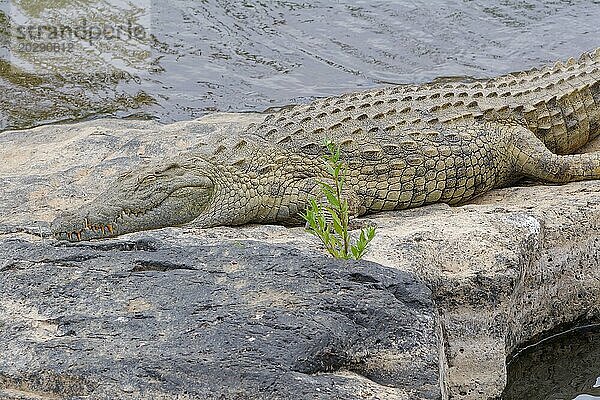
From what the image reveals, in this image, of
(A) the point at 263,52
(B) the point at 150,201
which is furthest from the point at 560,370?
(A) the point at 263,52

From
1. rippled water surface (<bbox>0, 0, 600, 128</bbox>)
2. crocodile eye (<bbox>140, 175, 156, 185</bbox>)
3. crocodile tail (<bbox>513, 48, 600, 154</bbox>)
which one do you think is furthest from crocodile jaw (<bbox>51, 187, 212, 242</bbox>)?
rippled water surface (<bbox>0, 0, 600, 128</bbox>)

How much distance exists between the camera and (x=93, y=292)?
3.45 m

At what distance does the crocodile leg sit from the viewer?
5301 mm

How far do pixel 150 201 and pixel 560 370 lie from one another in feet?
8.34

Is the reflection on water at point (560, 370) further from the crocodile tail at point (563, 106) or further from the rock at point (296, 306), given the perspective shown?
the crocodile tail at point (563, 106)

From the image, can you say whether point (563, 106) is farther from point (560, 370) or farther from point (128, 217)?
point (128, 217)

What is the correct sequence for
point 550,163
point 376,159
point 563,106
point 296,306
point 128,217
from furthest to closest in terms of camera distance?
point 563,106 < point 550,163 < point 376,159 < point 128,217 < point 296,306

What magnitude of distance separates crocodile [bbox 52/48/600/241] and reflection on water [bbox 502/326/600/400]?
50.1 inches

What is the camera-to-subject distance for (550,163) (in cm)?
530

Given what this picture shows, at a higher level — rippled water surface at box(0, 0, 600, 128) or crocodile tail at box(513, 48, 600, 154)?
crocodile tail at box(513, 48, 600, 154)

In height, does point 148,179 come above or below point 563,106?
below

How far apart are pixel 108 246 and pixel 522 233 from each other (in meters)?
2.07

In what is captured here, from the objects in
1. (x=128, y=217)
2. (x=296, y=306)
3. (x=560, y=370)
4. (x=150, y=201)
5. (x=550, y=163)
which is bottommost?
(x=560, y=370)

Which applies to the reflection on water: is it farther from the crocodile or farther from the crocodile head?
the crocodile head
